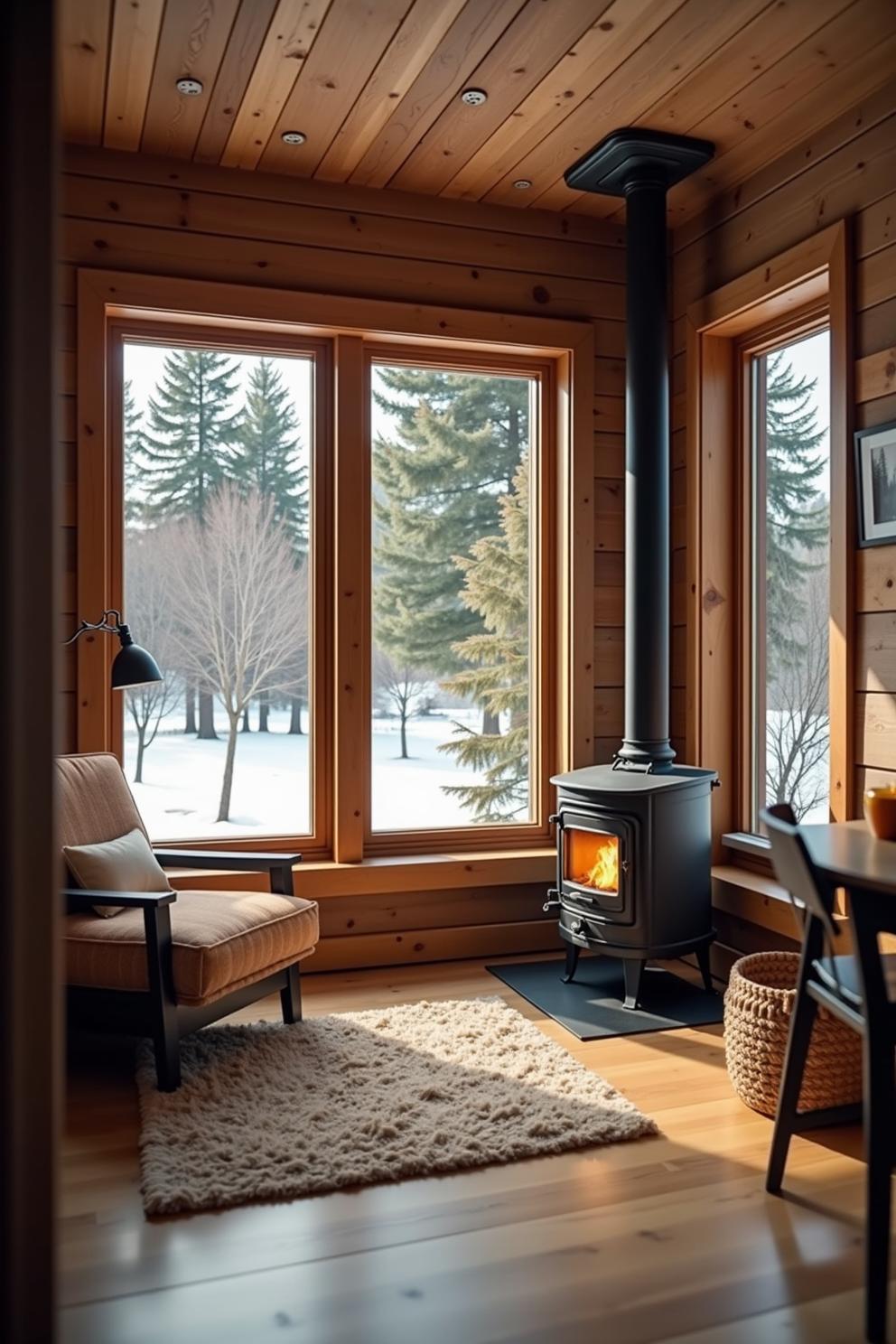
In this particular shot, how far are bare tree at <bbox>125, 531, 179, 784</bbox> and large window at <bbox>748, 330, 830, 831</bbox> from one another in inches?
87.3

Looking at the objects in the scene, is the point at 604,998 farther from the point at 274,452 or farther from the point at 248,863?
the point at 274,452

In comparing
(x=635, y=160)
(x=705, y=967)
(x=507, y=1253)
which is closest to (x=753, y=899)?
(x=705, y=967)

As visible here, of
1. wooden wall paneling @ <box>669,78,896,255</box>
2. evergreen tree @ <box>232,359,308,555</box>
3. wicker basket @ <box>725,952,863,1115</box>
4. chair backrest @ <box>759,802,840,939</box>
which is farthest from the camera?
evergreen tree @ <box>232,359,308,555</box>

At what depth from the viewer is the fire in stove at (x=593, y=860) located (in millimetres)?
3654

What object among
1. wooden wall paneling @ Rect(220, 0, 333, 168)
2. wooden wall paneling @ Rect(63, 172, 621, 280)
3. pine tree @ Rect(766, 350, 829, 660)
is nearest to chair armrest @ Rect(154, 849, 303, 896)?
pine tree @ Rect(766, 350, 829, 660)

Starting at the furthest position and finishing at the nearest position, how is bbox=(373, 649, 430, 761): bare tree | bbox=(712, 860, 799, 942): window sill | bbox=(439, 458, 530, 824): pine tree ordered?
bbox=(439, 458, 530, 824): pine tree
bbox=(373, 649, 430, 761): bare tree
bbox=(712, 860, 799, 942): window sill

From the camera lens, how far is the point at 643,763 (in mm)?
3812

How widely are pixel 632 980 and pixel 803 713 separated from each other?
1122 mm

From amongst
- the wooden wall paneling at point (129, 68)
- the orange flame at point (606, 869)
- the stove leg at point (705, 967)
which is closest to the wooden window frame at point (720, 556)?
the stove leg at point (705, 967)

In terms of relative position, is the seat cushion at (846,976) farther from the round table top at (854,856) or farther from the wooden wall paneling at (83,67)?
the wooden wall paneling at (83,67)

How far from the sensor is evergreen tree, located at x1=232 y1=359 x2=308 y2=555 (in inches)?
160

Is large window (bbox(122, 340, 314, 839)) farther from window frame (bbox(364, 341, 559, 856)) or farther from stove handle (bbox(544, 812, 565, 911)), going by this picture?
stove handle (bbox(544, 812, 565, 911))

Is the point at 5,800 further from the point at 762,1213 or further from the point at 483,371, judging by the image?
the point at 483,371

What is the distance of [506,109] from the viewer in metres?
3.50
